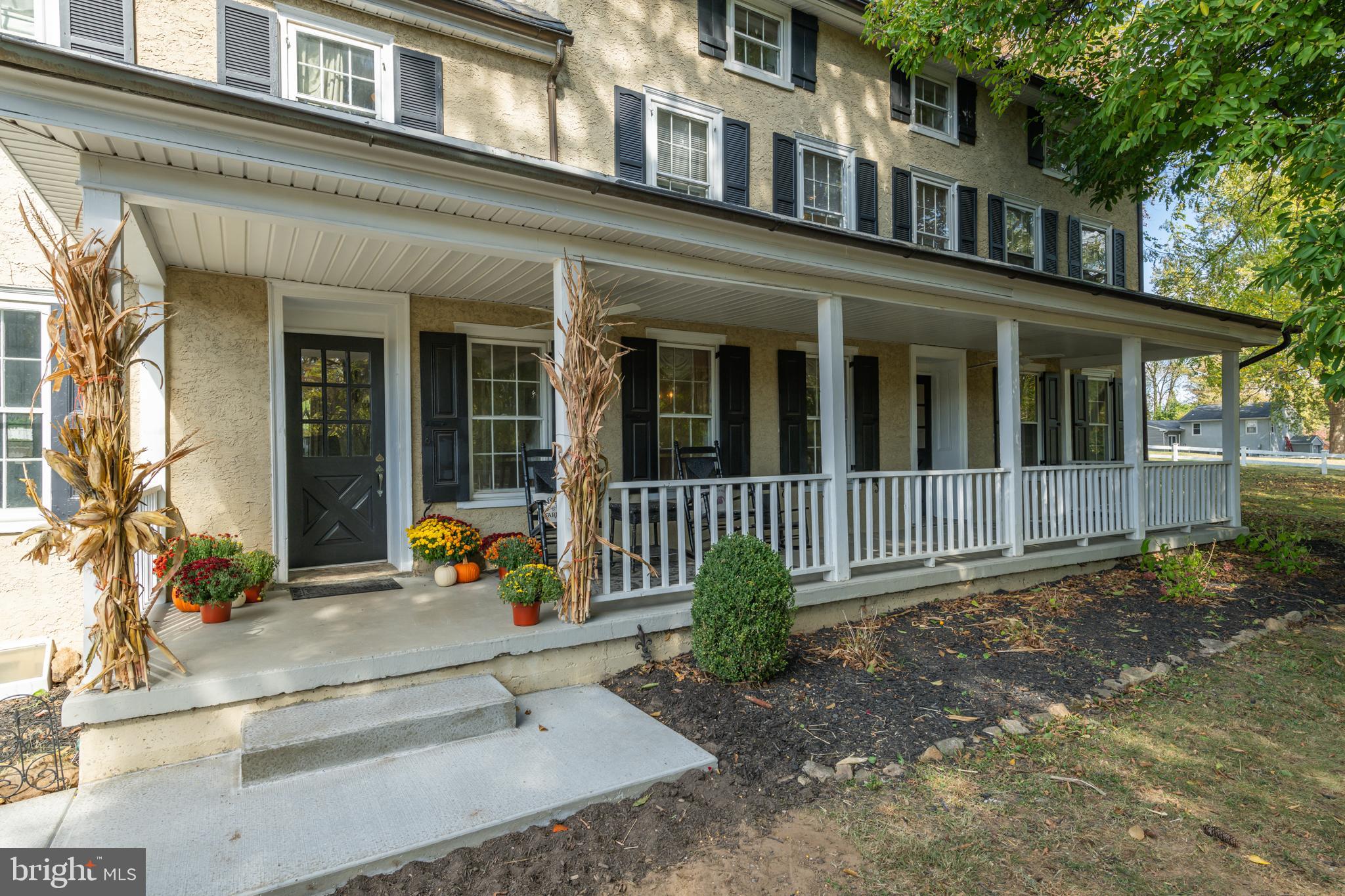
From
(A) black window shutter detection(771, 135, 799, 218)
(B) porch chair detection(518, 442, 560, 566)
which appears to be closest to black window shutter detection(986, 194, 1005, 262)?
(A) black window shutter detection(771, 135, 799, 218)

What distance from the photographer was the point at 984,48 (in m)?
8.00

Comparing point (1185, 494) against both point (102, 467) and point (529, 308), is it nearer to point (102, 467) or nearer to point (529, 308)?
point (529, 308)

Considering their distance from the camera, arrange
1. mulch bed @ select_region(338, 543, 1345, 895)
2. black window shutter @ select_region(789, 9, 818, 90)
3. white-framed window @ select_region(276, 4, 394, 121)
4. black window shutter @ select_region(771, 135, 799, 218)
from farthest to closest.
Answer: black window shutter @ select_region(789, 9, 818, 90), black window shutter @ select_region(771, 135, 799, 218), white-framed window @ select_region(276, 4, 394, 121), mulch bed @ select_region(338, 543, 1345, 895)

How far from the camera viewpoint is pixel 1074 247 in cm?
1059

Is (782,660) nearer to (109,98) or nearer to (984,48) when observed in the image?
(109,98)

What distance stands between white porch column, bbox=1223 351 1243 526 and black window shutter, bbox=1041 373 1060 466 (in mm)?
2034

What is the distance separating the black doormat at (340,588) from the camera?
16.2 ft

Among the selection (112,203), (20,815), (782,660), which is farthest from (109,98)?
(782,660)

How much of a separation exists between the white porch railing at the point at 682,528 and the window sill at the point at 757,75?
4.91 m

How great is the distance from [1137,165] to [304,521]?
10389 mm

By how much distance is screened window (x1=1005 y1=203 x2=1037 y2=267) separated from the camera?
10008mm

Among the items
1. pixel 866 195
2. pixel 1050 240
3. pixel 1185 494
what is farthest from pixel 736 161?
pixel 1185 494

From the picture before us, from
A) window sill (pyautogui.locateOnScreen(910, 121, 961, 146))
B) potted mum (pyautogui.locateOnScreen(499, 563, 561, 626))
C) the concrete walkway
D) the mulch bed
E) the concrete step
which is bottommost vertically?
the mulch bed

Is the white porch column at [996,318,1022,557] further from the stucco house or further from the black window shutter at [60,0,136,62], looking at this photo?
the black window shutter at [60,0,136,62]
